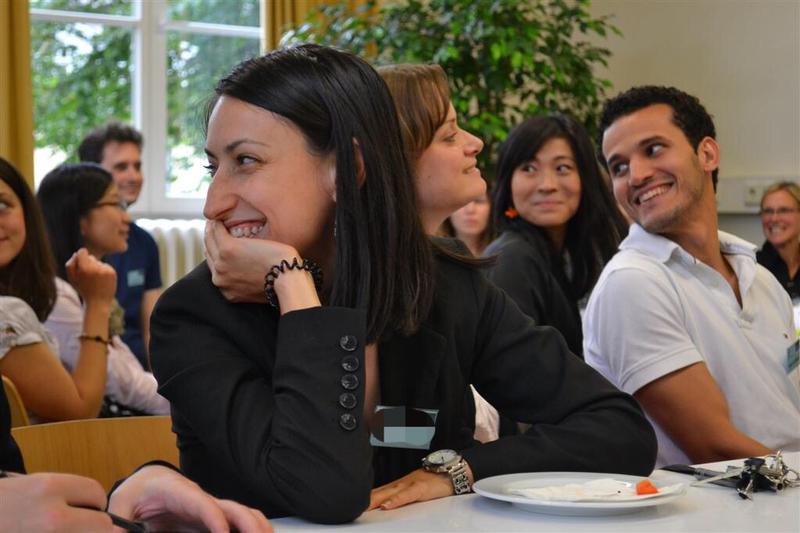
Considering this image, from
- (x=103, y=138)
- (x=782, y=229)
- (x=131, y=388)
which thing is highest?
(x=103, y=138)

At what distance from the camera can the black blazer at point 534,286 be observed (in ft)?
10.1

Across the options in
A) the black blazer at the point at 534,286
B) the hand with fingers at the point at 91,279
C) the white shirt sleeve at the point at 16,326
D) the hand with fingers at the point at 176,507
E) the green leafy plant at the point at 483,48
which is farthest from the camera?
the green leafy plant at the point at 483,48

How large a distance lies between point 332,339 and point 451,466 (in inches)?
10.1

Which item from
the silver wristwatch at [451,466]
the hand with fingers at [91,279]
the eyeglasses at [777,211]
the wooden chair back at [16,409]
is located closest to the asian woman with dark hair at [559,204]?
the hand with fingers at [91,279]

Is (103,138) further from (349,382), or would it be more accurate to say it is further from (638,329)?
(349,382)

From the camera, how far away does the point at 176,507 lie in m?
→ 1.13

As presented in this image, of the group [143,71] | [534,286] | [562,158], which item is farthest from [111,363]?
[143,71]

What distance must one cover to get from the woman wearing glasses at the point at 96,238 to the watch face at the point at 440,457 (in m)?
2.22

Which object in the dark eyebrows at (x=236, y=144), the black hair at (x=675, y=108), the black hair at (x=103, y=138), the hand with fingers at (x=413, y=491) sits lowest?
the hand with fingers at (x=413, y=491)

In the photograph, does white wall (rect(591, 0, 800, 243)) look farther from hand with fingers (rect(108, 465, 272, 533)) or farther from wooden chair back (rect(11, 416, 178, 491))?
hand with fingers (rect(108, 465, 272, 533))

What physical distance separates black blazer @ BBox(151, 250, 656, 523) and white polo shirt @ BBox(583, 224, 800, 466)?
19.7 inches

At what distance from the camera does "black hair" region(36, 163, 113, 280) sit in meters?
4.11

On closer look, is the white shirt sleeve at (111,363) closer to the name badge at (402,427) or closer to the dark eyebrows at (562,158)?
the dark eyebrows at (562,158)

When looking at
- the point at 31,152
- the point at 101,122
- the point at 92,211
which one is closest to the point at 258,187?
the point at 92,211
